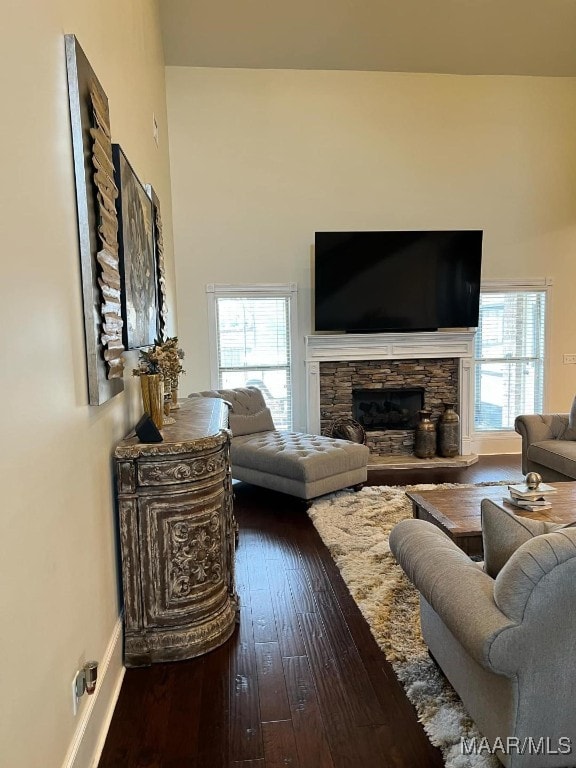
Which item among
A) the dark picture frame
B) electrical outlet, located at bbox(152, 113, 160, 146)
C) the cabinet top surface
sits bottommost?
the cabinet top surface

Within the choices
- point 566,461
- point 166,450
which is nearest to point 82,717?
point 166,450

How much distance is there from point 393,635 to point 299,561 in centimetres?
101

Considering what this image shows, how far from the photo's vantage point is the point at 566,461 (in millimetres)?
4133

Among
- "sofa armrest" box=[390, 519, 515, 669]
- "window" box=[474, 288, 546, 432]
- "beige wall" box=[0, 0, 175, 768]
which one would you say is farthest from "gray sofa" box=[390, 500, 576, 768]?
"window" box=[474, 288, 546, 432]

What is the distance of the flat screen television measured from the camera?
234 inches

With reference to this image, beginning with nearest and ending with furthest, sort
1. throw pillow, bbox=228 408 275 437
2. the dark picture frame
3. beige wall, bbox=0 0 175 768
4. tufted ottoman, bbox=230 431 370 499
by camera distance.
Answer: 1. beige wall, bbox=0 0 175 768
2. the dark picture frame
3. tufted ottoman, bbox=230 431 370 499
4. throw pillow, bbox=228 408 275 437

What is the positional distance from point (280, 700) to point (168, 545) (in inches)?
31.2

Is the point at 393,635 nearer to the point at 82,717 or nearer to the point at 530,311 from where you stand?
the point at 82,717

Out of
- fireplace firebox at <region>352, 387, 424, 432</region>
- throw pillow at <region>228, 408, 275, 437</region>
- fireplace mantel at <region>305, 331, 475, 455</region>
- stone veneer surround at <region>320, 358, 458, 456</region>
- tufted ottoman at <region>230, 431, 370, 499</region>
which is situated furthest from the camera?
fireplace firebox at <region>352, 387, 424, 432</region>

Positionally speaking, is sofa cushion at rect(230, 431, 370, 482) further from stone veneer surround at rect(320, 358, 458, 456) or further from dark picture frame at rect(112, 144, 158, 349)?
dark picture frame at rect(112, 144, 158, 349)

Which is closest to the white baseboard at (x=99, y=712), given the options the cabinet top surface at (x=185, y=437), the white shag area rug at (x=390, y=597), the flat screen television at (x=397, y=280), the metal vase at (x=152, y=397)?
the cabinet top surface at (x=185, y=437)

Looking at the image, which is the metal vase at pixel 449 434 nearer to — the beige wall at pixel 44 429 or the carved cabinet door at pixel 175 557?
the carved cabinet door at pixel 175 557

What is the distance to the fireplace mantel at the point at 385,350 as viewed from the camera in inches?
239

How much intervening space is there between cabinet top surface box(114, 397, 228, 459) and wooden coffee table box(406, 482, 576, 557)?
4.38ft
